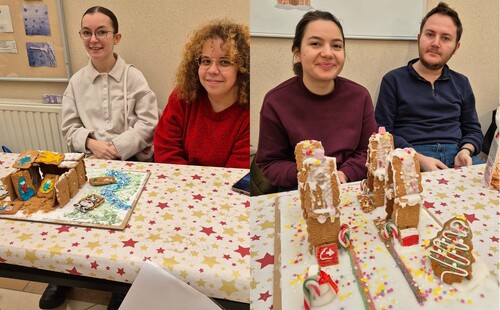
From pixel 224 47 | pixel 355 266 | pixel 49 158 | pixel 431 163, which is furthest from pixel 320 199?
pixel 49 158

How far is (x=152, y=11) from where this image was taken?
1091 millimetres

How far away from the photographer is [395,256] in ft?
2.06

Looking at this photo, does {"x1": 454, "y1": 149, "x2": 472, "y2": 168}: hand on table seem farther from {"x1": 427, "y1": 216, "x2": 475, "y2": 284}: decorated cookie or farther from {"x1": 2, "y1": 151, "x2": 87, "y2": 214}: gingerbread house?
{"x1": 2, "y1": 151, "x2": 87, "y2": 214}: gingerbread house

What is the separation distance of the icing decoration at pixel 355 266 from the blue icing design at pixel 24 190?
786 millimetres

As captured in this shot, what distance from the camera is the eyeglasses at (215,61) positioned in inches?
39.7

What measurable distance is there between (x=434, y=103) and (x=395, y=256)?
282 mm

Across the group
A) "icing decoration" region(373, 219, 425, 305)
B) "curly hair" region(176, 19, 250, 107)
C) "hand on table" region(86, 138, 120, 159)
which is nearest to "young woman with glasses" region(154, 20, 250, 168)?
"curly hair" region(176, 19, 250, 107)

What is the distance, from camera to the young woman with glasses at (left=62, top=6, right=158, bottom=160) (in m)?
1.13

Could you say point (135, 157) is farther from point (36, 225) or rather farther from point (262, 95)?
point (262, 95)

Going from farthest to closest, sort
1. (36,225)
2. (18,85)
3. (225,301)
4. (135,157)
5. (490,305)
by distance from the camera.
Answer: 1. (135,157)
2. (18,85)
3. (36,225)
4. (225,301)
5. (490,305)

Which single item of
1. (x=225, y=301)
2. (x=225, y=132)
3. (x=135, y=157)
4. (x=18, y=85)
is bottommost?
(x=225, y=301)

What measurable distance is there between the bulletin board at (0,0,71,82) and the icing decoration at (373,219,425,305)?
93 centimetres

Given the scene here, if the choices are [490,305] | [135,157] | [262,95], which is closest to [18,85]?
[135,157]

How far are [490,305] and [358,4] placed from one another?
1.54ft
